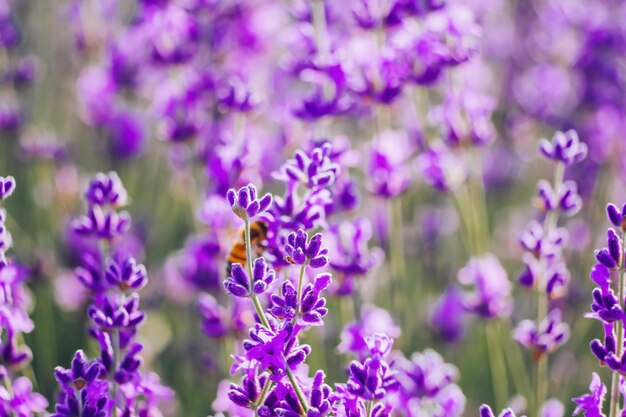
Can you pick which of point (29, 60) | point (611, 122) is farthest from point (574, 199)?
point (29, 60)

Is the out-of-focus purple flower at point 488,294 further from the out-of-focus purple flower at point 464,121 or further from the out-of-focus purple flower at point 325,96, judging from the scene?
the out-of-focus purple flower at point 325,96

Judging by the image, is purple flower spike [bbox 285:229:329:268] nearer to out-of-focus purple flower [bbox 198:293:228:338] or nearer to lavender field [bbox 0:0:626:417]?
lavender field [bbox 0:0:626:417]

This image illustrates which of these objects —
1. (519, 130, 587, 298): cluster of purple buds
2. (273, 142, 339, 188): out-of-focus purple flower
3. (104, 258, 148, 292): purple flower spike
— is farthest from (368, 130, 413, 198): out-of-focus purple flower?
(104, 258, 148, 292): purple flower spike

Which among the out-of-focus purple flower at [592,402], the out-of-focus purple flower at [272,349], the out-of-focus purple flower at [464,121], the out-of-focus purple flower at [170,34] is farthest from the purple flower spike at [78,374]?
the out-of-focus purple flower at [170,34]

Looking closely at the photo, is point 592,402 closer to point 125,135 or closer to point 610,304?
point 610,304

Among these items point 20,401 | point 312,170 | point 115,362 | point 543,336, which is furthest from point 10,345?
point 543,336

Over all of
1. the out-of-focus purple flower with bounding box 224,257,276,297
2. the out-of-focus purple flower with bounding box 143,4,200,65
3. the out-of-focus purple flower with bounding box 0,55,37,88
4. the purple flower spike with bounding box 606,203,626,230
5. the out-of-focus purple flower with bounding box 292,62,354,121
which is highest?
the out-of-focus purple flower with bounding box 143,4,200,65

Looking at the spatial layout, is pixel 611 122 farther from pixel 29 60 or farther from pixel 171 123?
pixel 29 60
